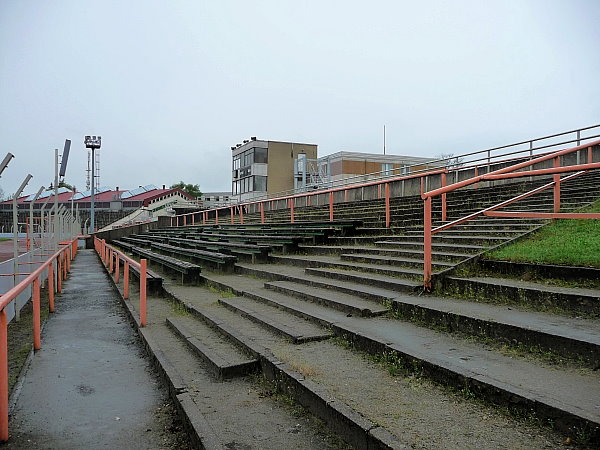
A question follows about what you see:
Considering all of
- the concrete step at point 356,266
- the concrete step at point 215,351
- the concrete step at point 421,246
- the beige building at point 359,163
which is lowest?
the concrete step at point 215,351

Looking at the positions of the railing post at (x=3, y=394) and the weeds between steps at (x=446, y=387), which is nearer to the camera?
the weeds between steps at (x=446, y=387)

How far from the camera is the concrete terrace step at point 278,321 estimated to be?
4660mm

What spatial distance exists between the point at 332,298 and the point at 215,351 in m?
1.70

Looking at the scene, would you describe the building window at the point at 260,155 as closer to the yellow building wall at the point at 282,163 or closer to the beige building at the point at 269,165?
the beige building at the point at 269,165

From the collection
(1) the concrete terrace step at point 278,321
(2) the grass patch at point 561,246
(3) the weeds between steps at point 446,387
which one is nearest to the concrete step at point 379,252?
(2) the grass patch at point 561,246

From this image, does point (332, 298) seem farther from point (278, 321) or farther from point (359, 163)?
point (359, 163)

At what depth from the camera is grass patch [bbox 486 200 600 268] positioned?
4.99 metres

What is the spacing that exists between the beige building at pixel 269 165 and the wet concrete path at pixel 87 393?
3557cm

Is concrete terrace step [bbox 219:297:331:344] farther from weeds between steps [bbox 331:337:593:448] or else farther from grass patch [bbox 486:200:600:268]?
grass patch [bbox 486:200:600:268]

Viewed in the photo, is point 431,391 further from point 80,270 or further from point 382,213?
point 80,270

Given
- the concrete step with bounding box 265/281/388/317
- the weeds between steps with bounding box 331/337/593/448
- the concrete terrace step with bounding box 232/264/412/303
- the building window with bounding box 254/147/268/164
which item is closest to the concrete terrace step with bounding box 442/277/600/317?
the concrete terrace step with bounding box 232/264/412/303

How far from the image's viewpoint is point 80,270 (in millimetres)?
16312

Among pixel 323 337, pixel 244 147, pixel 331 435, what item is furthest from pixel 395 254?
pixel 244 147

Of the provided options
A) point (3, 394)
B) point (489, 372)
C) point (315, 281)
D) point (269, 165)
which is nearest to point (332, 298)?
point (315, 281)
